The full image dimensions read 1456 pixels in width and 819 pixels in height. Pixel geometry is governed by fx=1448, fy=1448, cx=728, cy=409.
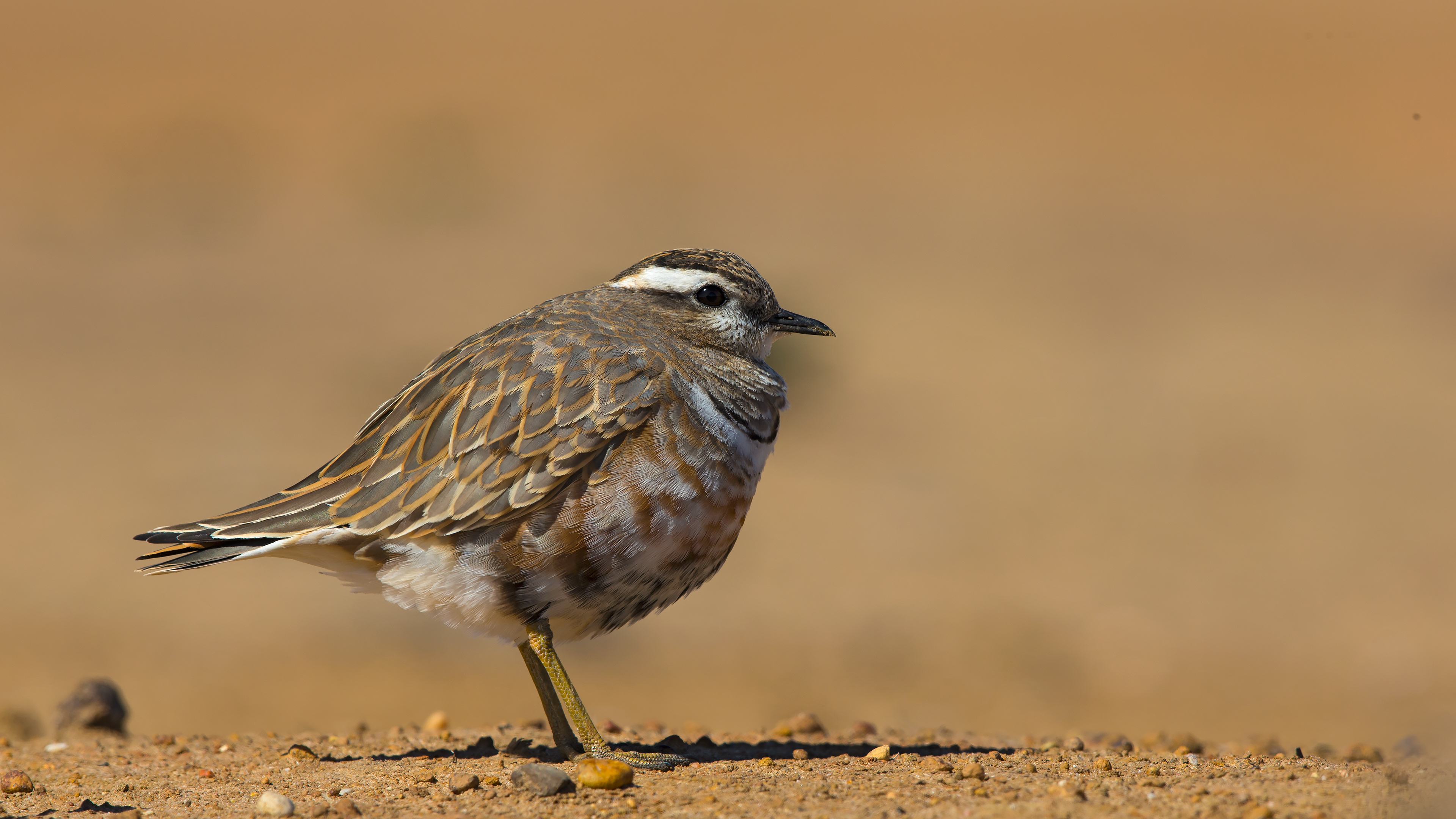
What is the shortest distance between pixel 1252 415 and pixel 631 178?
61.1 feet

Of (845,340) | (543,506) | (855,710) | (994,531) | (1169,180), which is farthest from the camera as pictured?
(1169,180)

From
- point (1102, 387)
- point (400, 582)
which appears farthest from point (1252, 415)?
point (400, 582)

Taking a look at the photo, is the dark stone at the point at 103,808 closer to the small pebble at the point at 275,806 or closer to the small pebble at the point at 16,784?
the small pebble at the point at 16,784

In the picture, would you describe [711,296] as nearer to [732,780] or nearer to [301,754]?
[732,780]

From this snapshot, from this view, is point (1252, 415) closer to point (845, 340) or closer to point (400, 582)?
point (845, 340)

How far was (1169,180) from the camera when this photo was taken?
35875mm

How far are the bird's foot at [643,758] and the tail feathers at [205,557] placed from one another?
2154 mm

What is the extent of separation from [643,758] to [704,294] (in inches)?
111

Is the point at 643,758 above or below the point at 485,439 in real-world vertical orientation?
below

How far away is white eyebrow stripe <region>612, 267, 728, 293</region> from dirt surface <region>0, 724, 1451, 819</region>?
9.03ft

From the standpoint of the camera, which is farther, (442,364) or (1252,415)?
(1252,415)

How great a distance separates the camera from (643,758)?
25.9ft

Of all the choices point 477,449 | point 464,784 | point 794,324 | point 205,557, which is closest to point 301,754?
point 205,557

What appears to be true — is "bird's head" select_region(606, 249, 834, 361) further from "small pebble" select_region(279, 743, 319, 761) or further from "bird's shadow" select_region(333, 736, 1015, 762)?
"small pebble" select_region(279, 743, 319, 761)
